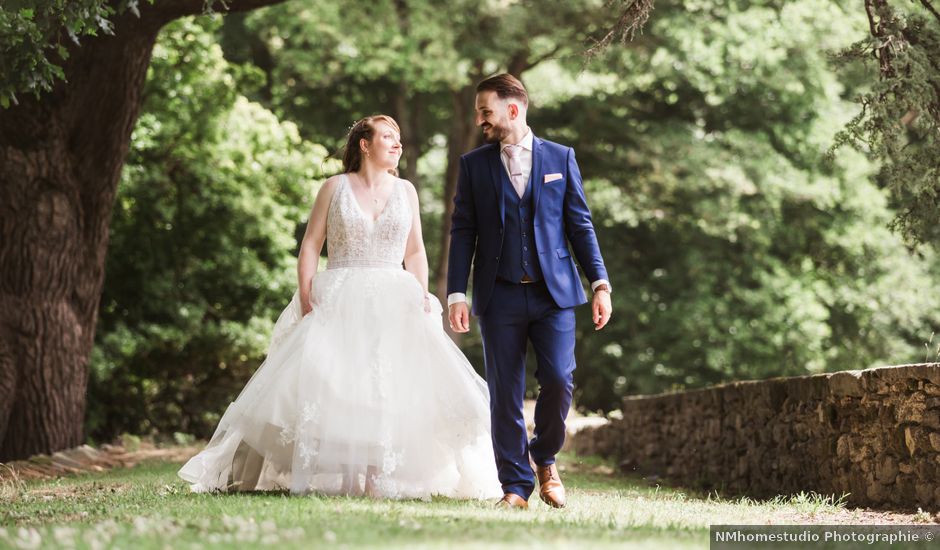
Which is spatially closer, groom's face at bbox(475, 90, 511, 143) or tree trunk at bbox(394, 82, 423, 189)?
groom's face at bbox(475, 90, 511, 143)

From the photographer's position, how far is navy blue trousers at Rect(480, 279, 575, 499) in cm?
603

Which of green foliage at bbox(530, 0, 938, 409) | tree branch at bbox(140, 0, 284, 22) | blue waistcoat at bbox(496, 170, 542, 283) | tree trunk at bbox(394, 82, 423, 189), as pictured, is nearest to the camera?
blue waistcoat at bbox(496, 170, 542, 283)

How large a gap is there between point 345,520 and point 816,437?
14.4ft

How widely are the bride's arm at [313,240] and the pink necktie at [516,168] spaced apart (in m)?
1.22

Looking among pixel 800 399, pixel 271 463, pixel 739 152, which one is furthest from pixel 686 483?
pixel 739 152

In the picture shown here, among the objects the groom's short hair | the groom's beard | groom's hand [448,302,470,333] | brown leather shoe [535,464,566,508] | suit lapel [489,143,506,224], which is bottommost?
brown leather shoe [535,464,566,508]

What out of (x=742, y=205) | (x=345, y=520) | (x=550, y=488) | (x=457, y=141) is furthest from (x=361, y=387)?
(x=457, y=141)

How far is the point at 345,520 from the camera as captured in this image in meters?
4.62

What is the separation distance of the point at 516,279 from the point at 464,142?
1565 cm

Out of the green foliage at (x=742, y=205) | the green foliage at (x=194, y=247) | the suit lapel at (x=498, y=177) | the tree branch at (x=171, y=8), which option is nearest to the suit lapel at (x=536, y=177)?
the suit lapel at (x=498, y=177)

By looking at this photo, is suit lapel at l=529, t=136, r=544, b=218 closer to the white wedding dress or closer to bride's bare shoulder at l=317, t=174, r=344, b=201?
the white wedding dress

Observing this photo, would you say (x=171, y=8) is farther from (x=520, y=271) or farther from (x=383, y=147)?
(x=520, y=271)

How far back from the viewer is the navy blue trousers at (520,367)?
6031mm

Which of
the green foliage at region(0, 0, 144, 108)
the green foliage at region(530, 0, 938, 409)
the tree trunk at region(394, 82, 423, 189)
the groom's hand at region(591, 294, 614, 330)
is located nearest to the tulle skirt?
the groom's hand at region(591, 294, 614, 330)
